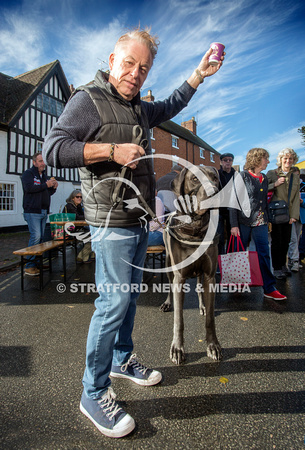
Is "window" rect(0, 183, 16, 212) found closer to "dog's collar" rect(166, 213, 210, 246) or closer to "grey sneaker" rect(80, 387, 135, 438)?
"dog's collar" rect(166, 213, 210, 246)

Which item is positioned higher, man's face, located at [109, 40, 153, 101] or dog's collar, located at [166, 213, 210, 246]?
man's face, located at [109, 40, 153, 101]

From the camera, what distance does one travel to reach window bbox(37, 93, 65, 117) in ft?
56.9

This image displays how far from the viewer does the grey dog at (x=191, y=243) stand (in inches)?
97.9

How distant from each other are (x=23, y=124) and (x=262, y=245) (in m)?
16.0

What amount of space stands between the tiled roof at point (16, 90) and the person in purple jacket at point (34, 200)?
34.1ft

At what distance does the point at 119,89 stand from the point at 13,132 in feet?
52.2

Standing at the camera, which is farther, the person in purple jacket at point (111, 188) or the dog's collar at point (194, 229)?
the dog's collar at point (194, 229)

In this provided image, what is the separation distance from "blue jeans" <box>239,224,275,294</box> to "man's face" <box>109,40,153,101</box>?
122 inches

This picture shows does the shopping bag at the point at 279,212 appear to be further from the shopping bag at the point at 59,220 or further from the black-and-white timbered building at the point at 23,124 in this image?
the black-and-white timbered building at the point at 23,124

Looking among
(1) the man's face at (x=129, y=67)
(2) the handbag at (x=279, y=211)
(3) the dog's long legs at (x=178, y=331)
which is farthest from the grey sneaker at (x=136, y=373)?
(2) the handbag at (x=279, y=211)

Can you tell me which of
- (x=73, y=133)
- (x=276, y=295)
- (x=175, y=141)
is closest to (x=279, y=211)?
(x=276, y=295)

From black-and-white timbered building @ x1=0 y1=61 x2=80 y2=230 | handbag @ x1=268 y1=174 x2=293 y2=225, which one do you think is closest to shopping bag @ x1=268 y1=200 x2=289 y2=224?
handbag @ x1=268 y1=174 x2=293 y2=225

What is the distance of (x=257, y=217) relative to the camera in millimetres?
4156

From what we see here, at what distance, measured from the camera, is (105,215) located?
1.69m
